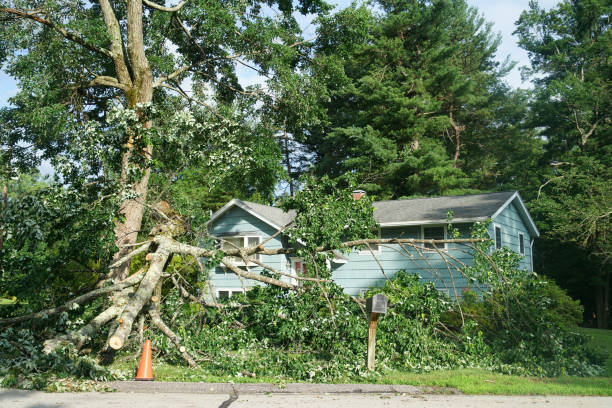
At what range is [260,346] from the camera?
8055 millimetres

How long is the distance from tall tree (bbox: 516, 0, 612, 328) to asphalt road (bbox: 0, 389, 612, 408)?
14.0 meters

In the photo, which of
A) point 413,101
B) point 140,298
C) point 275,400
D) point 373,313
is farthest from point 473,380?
point 413,101

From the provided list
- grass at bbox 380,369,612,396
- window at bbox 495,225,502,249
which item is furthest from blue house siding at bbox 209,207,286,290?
grass at bbox 380,369,612,396

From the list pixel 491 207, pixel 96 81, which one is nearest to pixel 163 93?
pixel 96 81

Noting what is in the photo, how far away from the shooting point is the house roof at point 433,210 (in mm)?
15204

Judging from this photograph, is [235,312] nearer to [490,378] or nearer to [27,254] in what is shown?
[27,254]

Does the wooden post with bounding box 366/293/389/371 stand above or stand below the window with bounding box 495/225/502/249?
below

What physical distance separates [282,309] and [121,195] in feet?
11.2

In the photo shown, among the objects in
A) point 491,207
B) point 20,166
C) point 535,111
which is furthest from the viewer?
point 535,111

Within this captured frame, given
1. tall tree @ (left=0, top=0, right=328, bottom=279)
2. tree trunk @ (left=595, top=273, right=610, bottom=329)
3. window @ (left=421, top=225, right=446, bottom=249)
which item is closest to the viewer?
tall tree @ (left=0, top=0, right=328, bottom=279)

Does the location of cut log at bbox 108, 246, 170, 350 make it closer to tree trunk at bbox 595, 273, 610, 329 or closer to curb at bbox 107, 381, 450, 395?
curb at bbox 107, 381, 450, 395

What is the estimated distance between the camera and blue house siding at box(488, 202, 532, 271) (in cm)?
1642

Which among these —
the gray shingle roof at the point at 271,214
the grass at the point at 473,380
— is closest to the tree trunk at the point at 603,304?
the gray shingle roof at the point at 271,214

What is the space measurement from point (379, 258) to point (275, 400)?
37.2 feet
